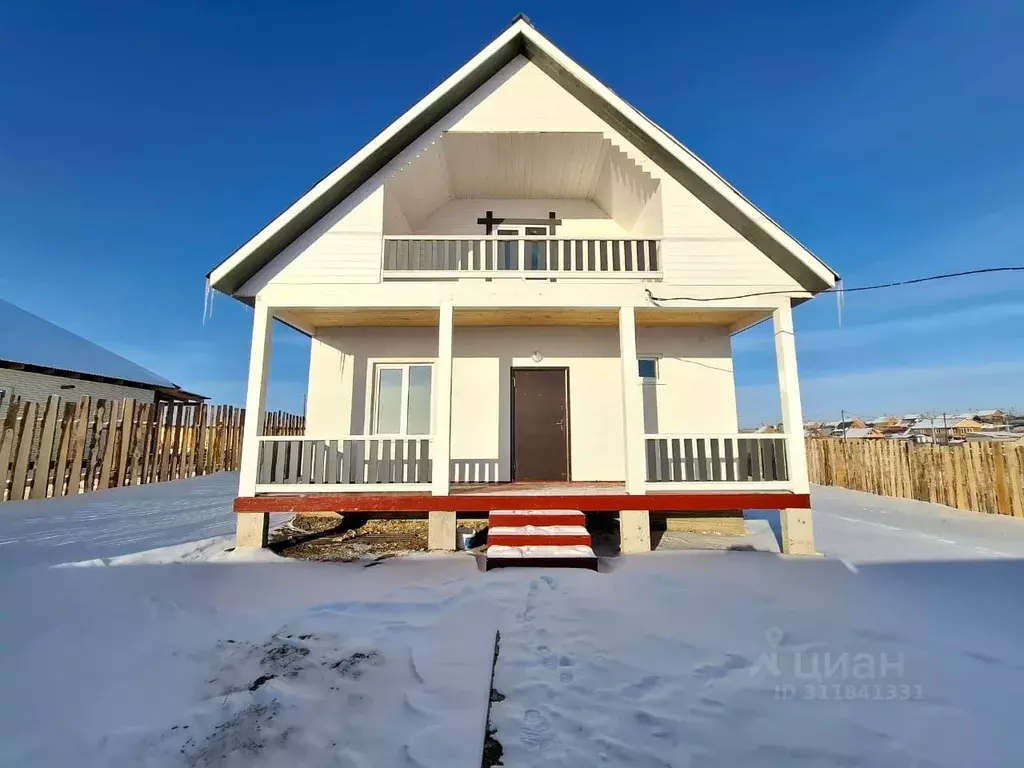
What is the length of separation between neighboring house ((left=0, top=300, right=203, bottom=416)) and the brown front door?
46.5 ft

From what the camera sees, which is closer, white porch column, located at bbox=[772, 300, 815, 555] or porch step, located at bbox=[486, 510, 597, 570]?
porch step, located at bbox=[486, 510, 597, 570]

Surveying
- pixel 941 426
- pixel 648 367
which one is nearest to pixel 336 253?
pixel 648 367

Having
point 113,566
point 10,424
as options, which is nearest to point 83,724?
point 113,566

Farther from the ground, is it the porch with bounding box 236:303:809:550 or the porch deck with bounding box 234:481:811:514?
the porch with bounding box 236:303:809:550

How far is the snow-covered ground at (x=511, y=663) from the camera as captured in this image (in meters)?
2.50

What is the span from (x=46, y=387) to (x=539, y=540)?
70.7ft

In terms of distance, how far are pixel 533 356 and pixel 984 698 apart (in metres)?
7.47

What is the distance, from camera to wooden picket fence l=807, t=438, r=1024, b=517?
9.42m

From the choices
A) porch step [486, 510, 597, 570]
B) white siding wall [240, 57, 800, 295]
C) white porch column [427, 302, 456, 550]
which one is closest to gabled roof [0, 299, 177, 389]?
white siding wall [240, 57, 800, 295]

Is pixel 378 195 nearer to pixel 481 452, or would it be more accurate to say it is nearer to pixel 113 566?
pixel 481 452

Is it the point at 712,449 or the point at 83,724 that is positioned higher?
the point at 712,449

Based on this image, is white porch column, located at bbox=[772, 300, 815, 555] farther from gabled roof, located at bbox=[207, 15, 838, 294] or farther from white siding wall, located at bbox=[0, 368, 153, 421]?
white siding wall, located at bbox=[0, 368, 153, 421]

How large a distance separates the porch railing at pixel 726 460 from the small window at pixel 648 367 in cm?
232

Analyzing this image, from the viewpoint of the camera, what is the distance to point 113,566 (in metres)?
5.64
